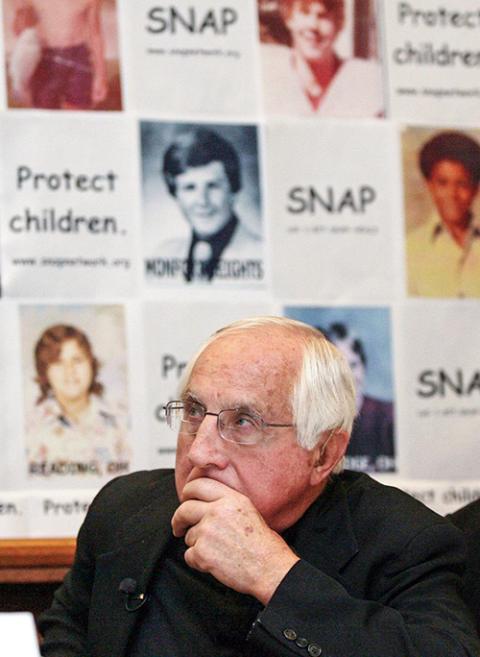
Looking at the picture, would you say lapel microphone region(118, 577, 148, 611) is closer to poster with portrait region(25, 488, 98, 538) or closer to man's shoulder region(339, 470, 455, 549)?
man's shoulder region(339, 470, 455, 549)

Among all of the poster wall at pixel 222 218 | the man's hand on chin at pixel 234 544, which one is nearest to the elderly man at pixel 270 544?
the man's hand on chin at pixel 234 544

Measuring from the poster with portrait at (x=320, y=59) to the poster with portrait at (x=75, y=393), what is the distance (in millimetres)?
894

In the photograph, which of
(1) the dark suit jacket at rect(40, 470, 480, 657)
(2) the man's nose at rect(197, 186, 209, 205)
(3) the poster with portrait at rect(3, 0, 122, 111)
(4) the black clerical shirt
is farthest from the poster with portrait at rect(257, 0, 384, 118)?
(4) the black clerical shirt

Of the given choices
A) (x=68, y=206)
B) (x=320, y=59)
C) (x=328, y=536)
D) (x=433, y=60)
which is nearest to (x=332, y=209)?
(x=320, y=59)

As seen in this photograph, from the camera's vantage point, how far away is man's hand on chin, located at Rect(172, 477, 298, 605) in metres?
2.28

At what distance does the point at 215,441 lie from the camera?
247 centimetres

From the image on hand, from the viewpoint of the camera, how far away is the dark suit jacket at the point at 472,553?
2.84 metres

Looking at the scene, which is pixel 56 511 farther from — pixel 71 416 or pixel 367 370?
pixel 367 370

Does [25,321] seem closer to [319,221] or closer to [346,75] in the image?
[319,221]

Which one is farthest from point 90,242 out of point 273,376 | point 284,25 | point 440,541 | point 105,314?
point 440,541

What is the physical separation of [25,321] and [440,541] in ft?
4.96

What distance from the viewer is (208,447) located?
2.46 meters

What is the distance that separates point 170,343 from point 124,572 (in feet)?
3.56

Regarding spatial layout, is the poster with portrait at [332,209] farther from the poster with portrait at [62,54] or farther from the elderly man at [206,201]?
the poster with portrait at [62,54]
